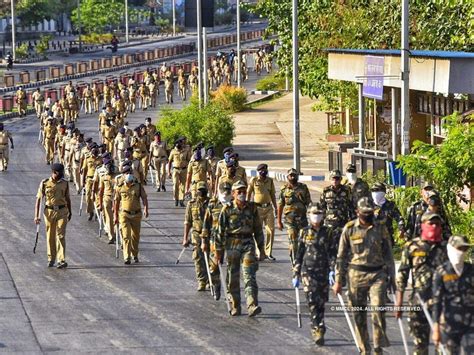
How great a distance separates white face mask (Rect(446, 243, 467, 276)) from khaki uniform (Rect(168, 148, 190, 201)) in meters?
17.2

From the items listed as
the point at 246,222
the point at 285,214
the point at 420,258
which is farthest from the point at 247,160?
the point at 420,258

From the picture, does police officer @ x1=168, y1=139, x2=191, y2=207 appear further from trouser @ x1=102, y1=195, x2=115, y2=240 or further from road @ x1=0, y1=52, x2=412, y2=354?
trouser @ x1=102, y1=195, x2=115, y2=240

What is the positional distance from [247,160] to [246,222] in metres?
22.3

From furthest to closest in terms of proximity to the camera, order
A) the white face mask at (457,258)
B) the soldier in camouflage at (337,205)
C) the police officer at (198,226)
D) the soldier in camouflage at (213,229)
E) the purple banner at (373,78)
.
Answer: the purple banner at (373,78)
the soldier in camouflage at (337,205)
the police officer at (198,226)
the soldier in camouflage at (213,229)
the white face mask at (457,258)

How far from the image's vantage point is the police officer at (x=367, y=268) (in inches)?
614

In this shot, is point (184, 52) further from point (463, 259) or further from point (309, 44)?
point (463, 259)

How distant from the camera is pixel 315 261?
16969 millimetres

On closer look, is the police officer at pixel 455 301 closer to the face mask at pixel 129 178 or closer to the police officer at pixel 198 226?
the police officer at pixel 198 226

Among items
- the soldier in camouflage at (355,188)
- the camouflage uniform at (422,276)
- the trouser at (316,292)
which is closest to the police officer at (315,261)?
the trouser at (316,292)

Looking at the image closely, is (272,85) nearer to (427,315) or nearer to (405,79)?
(405,79)

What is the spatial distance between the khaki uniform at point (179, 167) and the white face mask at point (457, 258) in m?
17.2

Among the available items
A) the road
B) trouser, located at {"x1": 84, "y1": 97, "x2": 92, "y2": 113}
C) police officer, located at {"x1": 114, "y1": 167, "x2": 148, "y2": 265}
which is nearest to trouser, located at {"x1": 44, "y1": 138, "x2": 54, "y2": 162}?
the road

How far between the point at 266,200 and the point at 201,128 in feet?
60.9

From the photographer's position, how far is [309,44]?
45.6m
